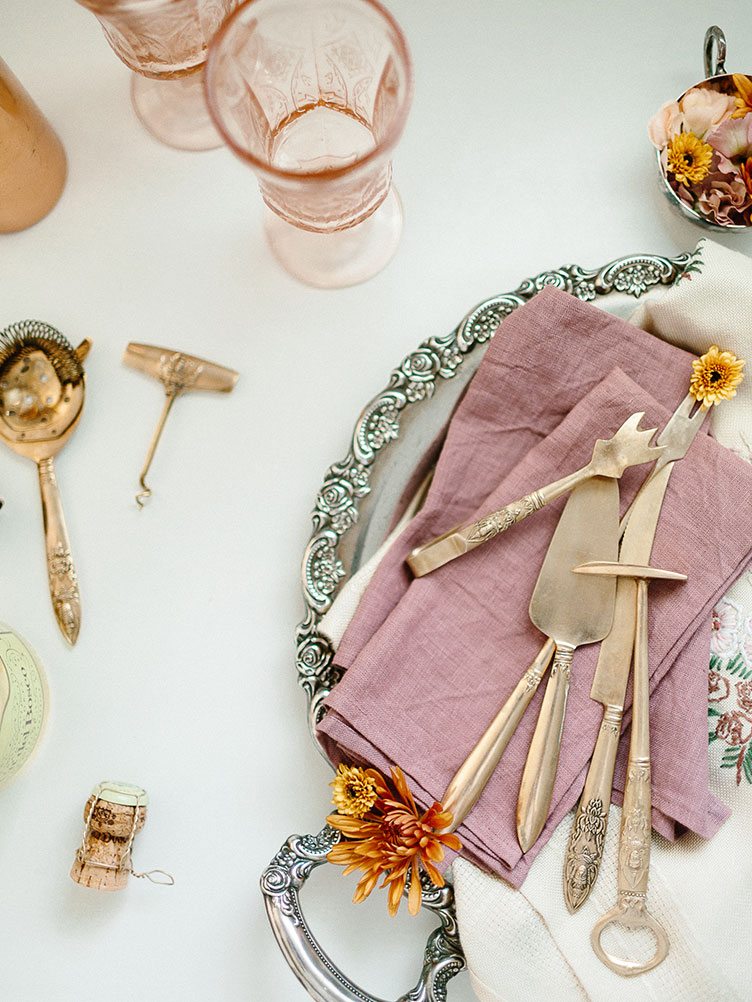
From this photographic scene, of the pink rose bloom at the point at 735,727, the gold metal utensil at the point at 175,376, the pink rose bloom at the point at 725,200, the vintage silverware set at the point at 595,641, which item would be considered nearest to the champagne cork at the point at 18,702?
the gold metal utensil at the point at 175,376

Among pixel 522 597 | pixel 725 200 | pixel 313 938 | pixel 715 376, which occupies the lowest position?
pixel 313 938

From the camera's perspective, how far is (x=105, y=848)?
54cm

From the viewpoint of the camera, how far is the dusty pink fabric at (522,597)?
50 centimetres

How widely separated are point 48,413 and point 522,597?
0.32m

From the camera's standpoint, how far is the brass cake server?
Answer: 0.49 metres

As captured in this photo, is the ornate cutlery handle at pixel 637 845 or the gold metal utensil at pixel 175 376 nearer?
the ornate cutlery handle at pixel 637 845

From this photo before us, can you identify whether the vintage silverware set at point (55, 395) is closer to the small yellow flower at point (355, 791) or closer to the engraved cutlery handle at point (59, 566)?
the engraved cutlery handle at point (59, 566)

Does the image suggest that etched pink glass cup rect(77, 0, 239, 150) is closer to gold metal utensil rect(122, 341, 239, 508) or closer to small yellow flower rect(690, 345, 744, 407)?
gold metal utensil rect(122, 341, 239, 508)

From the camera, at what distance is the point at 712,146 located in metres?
0.56

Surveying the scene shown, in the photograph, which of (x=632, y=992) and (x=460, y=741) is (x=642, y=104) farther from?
(x=632, y=992)

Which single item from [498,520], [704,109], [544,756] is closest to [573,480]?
[498,520]

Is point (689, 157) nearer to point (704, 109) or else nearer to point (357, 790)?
point (704, 109)

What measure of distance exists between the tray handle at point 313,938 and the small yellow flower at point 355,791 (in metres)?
0.04

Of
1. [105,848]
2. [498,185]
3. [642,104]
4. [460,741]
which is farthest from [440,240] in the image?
[105,848]
